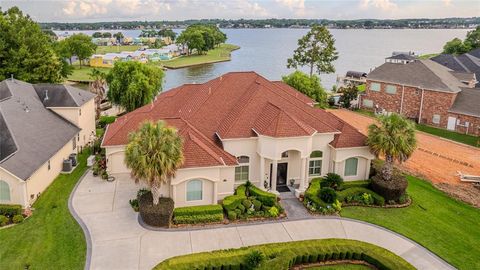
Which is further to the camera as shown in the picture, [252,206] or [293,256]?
[252,206]

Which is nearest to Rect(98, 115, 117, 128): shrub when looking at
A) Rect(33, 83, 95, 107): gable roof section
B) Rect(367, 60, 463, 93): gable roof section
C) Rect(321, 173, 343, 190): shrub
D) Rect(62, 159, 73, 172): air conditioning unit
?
Rect(33, 83, 95, 107): gable roof section

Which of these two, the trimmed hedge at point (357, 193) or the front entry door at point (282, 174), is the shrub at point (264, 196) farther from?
the trimmed hedge at point (357, 193)

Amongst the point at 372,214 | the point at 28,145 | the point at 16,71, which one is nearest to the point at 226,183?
the point at 372,214

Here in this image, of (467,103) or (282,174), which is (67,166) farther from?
(467,103)

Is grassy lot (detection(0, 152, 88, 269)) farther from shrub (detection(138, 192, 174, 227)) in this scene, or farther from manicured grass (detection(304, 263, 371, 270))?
manicured grass (detection(304, 263, 371, 270))

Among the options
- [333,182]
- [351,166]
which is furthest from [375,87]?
[333,182]

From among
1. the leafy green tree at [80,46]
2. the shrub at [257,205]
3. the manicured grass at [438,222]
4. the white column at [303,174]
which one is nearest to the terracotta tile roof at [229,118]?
the white column at [303,174]
